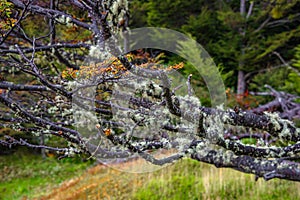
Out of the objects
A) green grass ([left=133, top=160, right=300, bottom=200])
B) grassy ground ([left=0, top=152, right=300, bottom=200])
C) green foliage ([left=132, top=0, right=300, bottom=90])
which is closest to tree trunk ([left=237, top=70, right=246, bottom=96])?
green foliage ([left=132, top=0, right=300, bottom=90])

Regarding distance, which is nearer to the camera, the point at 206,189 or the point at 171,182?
the point at 206,189

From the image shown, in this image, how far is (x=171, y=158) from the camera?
9.59 ft

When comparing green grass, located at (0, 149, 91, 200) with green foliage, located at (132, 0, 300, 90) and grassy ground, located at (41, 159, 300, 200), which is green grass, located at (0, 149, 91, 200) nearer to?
grassy ground, located at (41, 159, 300, 200)

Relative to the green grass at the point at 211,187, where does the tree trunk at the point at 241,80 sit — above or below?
above

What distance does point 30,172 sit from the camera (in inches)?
467

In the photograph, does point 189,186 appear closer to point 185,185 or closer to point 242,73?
point 185,185

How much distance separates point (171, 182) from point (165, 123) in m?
3.20

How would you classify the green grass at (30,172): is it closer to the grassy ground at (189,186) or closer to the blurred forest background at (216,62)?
the blurred forest background at (216,62)

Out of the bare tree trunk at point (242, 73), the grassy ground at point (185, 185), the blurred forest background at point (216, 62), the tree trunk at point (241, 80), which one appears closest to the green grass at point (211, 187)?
the grassy ground at point (185, 185)

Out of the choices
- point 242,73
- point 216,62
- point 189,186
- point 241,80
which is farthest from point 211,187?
point 242,73

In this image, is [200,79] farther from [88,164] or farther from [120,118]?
[120,118]

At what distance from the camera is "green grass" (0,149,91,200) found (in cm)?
991

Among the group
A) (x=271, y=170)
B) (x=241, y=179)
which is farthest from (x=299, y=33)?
(x=271, y=170)

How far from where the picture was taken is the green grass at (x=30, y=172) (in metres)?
9.91
